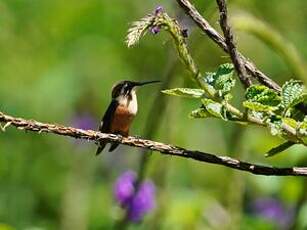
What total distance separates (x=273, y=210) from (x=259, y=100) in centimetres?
343

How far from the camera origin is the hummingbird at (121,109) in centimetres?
198

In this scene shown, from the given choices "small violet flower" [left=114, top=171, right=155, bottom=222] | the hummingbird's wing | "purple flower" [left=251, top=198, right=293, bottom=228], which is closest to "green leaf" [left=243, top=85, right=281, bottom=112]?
the hummingbird's wing

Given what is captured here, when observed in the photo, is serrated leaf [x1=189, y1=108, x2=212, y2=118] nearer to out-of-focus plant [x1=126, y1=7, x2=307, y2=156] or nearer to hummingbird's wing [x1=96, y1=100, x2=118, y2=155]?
out-of-focus plant [x1=126, y1=7, x2=307, y2=156]

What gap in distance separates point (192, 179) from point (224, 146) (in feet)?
0.86

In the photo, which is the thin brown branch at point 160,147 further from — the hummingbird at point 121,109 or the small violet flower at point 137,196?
the small violet flower at point 137,196

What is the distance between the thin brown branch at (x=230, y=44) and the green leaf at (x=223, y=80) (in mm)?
57

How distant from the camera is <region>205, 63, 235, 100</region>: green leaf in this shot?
1630mm

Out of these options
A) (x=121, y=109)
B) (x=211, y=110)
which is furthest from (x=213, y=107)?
(x=121, y=109)

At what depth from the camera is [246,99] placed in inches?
62.4

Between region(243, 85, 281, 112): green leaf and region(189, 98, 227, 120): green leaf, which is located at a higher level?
region(243, 85, 281, 112): green leaf

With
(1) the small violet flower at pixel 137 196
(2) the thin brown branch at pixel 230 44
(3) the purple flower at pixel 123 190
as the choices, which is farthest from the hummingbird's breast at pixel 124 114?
(1) the small violet flower at pixel 137 196

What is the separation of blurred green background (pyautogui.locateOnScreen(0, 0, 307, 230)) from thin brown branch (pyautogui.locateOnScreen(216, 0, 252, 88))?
6.39ft

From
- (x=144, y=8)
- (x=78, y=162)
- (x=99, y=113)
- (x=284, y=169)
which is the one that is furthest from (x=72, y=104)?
(x=284, y=169)

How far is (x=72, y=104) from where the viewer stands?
6.87 meters
